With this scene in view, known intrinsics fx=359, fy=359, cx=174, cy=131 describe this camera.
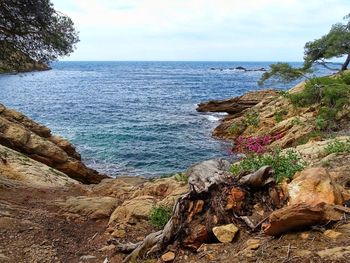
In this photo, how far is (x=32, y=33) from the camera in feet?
37.2

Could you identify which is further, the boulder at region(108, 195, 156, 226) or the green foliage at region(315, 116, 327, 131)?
the green foliage at region(315, 116, 327, 131)

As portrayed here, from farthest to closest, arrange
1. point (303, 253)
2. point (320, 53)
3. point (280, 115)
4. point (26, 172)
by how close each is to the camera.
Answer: point (320, 53) → point (280, 115) → point (26, 172) → point (303, 253)

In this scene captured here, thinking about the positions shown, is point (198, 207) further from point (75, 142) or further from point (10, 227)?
point (75, 142)

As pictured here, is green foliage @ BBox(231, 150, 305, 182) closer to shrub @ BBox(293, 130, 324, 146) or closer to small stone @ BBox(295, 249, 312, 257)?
small stone @ BBox(295, 249, 312, 257)

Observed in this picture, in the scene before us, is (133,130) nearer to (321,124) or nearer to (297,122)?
(297,122)

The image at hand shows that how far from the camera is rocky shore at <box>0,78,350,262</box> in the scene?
5.35m

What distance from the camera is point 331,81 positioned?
2269 centimetres

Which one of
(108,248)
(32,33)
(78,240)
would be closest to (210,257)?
(108,248)

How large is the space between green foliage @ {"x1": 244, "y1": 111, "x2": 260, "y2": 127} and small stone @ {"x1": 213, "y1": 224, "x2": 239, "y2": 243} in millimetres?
23361

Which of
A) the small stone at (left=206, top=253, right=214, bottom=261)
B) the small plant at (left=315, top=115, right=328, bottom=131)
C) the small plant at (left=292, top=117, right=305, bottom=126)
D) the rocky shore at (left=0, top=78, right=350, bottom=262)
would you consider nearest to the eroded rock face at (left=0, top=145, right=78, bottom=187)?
the rocky shore at (left=0, top=78, right=350, bottom=262)

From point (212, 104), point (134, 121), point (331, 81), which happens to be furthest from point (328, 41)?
point (134, 121)

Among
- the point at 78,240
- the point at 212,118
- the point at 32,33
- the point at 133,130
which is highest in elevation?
the point at 32,33

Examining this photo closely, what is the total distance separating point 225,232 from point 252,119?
2488 cm

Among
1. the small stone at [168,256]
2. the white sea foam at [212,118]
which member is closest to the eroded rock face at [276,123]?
the white sea foam at [212,118]
